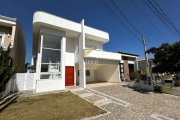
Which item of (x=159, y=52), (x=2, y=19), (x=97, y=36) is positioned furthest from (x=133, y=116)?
(x=2, y=19)

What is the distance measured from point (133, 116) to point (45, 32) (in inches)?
440

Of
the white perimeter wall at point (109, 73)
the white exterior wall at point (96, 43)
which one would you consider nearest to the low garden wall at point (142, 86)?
the white perimeter wall at point (109, 73)

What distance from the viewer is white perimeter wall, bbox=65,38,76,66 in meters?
13.1

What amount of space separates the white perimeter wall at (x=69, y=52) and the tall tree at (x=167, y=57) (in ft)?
34.4

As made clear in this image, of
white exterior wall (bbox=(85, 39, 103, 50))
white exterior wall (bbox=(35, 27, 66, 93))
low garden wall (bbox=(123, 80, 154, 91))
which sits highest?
white exterior wall (bbox=(85, 39, 103, 50))

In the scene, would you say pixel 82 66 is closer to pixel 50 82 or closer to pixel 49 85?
pixel 50 82

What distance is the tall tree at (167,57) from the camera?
926 cm

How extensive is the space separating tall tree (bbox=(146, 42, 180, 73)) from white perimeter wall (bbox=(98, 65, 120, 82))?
20.4ft

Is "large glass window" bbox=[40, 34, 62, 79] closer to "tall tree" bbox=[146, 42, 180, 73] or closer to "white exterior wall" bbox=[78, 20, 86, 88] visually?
"white exterior wall" bbox=[78, 20, 86, 88]

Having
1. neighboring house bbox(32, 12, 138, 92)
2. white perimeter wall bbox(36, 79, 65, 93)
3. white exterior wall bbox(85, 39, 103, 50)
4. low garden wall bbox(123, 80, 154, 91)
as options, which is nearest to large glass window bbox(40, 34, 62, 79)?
neighboring house bbox(32, 12, 138, 92)

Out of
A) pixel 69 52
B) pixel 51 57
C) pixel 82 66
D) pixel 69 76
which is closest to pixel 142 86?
pixel 82 66

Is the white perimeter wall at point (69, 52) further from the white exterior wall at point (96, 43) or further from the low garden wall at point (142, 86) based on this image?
the low garden wall at point (142, 86)

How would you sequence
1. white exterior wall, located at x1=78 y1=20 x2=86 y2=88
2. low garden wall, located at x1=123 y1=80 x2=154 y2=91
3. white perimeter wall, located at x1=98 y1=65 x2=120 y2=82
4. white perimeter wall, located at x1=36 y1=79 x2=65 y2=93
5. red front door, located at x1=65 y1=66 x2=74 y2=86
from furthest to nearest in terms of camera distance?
1. white perimeter wall, located at x1=98 y1=65 x2=120 y2=82
2. red front door, located at x1=65 y1=66 x2=74 y2=86
3. white exterior wall, located at x1=78 y1=20 x2=86 y2=88
4. low garden wall, located at x1=123 y1=80 x2=154 y2=91
5. white perimeter wall, located at x1=36 y1=79 x2=65 y2=93

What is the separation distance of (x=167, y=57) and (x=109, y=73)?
9.06 metres
